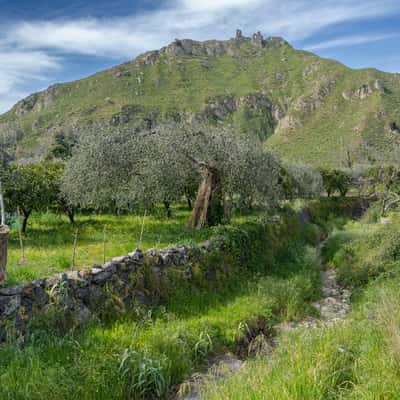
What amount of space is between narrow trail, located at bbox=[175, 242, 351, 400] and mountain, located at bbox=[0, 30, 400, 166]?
2564 inches

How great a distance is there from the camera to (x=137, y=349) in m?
7.48

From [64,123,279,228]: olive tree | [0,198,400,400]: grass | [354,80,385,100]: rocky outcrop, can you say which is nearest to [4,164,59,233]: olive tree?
[64,123,279,228]: olive tree

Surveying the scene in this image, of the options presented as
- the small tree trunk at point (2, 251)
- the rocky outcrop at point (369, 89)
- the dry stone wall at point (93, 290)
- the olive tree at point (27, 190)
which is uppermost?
the rocky outcrop at point (369, 89)

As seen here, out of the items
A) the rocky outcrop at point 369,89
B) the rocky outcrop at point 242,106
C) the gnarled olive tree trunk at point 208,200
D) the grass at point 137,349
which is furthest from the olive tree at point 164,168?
the rocky outcrop at point 242,106

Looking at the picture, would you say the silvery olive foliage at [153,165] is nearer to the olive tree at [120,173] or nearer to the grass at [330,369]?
the olive tree at [120,173]

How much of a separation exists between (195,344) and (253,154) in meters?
12.1

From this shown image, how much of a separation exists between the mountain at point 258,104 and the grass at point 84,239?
56116 mm

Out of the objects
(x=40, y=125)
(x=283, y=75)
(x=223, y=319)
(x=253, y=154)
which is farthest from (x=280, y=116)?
(x=223, y=319)

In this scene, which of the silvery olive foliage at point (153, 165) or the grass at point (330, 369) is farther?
the silvery olive foliage at point (153, 165)

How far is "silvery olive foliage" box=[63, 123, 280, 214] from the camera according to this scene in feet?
55.7

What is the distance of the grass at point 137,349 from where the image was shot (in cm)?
590

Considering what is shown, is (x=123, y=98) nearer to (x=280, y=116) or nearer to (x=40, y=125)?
(x=40, y=125)

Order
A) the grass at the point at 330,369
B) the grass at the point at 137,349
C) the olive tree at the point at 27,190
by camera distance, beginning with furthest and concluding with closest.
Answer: the olive tree at the point at 27,190 → the grass at the point at 137,349 → the grass at the point at 330,369

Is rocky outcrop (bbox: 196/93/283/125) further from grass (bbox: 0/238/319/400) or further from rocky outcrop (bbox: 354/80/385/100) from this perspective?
grass (bbox: 0/238/319/400)
